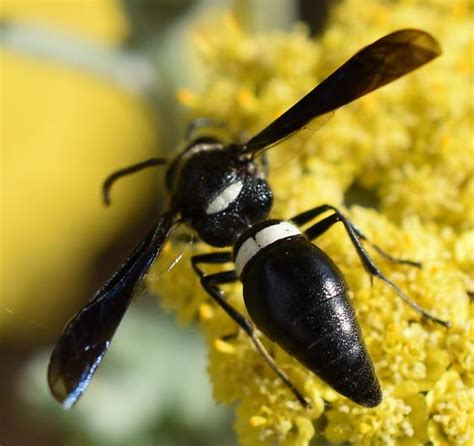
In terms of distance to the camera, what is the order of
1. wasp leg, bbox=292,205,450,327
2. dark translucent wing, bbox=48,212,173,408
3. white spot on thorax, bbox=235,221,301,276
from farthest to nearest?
wasp leg, bbox=292,205,450,327
white spot on thorax, bbox=235,221,301,276
dark translucent wing, bbox=48,212,173,408

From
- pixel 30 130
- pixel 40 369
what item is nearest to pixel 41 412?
pixel 40 369

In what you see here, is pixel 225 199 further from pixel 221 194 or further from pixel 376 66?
pixel 376 66

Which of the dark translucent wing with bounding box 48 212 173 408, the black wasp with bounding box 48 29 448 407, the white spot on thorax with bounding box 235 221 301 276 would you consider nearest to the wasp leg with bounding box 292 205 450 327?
the black wasp with bounding box 48 29 448 407

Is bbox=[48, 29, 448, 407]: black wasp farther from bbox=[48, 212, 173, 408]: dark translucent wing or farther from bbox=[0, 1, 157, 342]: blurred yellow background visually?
bbox=[0, 1, 157, 342]: blurred yellow background

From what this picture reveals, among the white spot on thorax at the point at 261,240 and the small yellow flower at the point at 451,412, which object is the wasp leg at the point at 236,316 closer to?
the white spot on thorax at the point at 261,240

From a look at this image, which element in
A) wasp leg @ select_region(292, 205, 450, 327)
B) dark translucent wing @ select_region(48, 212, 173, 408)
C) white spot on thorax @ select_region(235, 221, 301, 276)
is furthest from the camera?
wasp leg @ select_region(292, 205, 450, 327)

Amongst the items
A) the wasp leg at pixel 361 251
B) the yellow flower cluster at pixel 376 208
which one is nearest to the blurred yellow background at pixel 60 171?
the yellow flower cluster at pixel 376 208

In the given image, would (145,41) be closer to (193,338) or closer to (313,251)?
(193,338)
